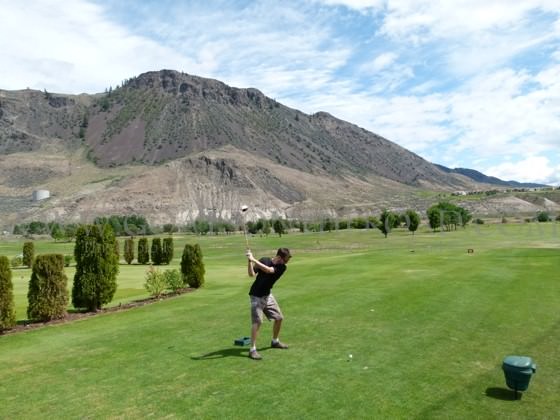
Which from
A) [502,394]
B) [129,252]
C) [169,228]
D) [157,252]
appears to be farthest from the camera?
[169,228]

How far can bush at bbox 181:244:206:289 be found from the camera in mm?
26781

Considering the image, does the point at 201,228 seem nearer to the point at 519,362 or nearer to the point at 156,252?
the point at 156,252

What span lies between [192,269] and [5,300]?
11.4 m

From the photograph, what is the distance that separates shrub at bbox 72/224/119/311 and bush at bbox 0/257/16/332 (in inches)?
159

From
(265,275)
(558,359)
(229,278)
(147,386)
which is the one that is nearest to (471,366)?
(558,359)

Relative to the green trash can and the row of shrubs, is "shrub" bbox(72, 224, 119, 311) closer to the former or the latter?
the row of shrubs

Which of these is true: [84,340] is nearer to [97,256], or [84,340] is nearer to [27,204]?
[97,256]

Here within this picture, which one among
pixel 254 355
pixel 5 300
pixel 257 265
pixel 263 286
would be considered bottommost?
pixel 254 355

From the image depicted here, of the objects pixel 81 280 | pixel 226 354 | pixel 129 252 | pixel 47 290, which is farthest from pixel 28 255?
pixel 226 354

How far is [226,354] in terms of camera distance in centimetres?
1163

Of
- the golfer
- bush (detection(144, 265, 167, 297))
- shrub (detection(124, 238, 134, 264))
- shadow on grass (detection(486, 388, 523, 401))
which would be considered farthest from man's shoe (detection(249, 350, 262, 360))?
shrub (detection(124, 238, 134, 264))

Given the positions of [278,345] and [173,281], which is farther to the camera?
[173,281]

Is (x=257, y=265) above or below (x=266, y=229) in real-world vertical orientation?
below

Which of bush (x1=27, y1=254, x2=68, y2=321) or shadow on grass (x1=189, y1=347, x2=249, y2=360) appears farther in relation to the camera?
bush (x1=27, y1=254, x2=68, y2=321)
